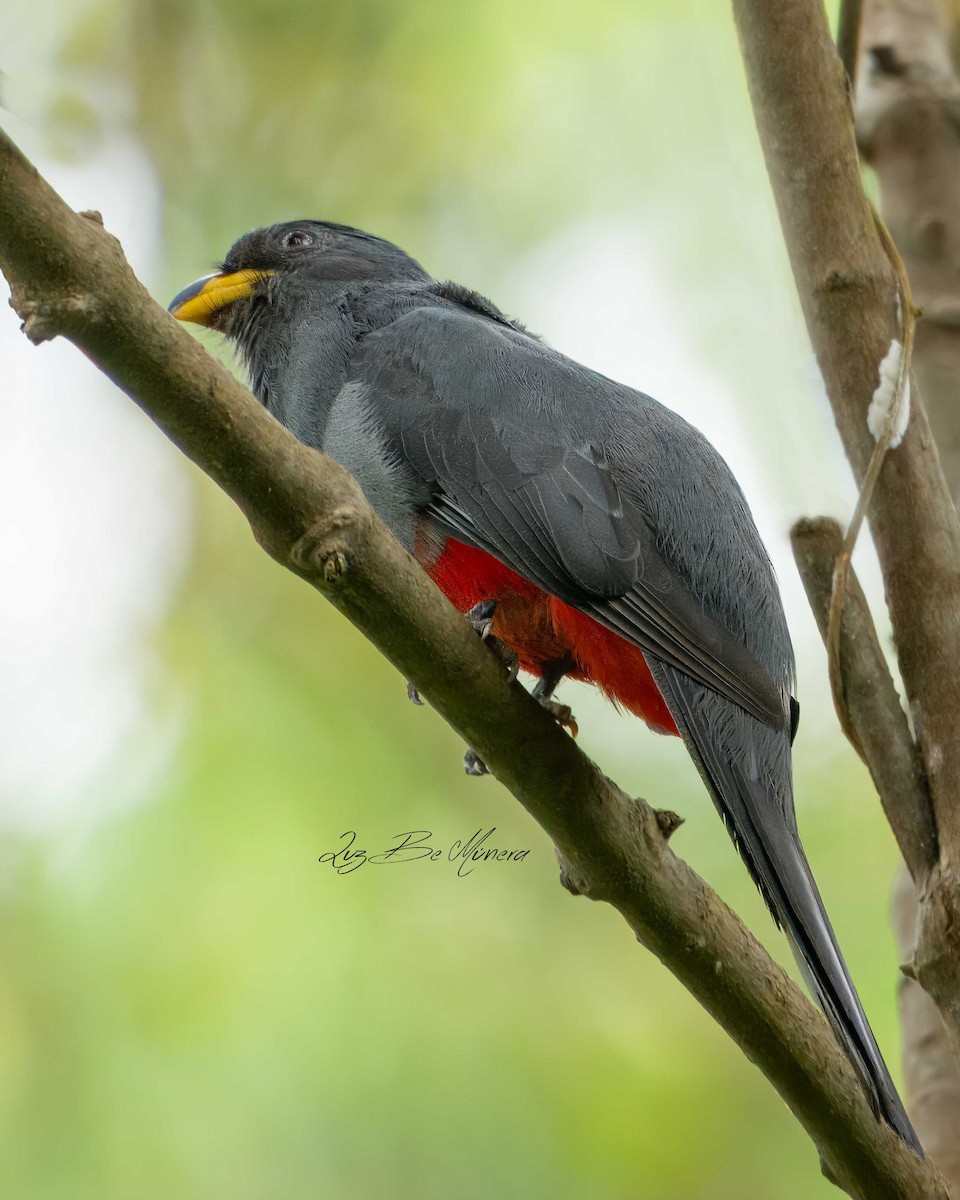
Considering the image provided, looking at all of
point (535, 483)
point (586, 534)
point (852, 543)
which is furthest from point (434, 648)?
point (852, 543)

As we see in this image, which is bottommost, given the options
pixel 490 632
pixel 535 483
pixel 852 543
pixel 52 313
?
pixel 52 313

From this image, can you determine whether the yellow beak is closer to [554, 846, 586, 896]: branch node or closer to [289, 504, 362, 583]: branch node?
[289, 504, 362, 583]: branch node

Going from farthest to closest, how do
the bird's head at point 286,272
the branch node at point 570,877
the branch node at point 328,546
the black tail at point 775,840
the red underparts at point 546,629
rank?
the bird's head at point 286,272 → the red underparts at point 546,629 → the branch node at point 570,877 → the black tail at point 775,840 → the branch node at point 328,546

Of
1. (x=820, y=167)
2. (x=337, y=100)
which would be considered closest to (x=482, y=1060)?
(x=820, y=167)

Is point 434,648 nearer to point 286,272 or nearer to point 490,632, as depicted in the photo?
point 490,632

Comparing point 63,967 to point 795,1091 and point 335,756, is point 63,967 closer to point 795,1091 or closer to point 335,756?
point 335,756

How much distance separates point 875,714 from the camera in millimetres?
2982

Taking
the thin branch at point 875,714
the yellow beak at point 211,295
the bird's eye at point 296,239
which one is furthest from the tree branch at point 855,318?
the yellow beak at point 211,295

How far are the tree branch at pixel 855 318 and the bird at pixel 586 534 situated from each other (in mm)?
305

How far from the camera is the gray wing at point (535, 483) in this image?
280cm

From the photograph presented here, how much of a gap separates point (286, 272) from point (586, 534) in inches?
73.3

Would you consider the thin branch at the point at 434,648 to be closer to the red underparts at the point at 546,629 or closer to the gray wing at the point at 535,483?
the gray wing at the point at 535,483

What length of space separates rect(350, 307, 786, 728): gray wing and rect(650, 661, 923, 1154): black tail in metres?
0.07

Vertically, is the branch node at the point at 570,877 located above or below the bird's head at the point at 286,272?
below
